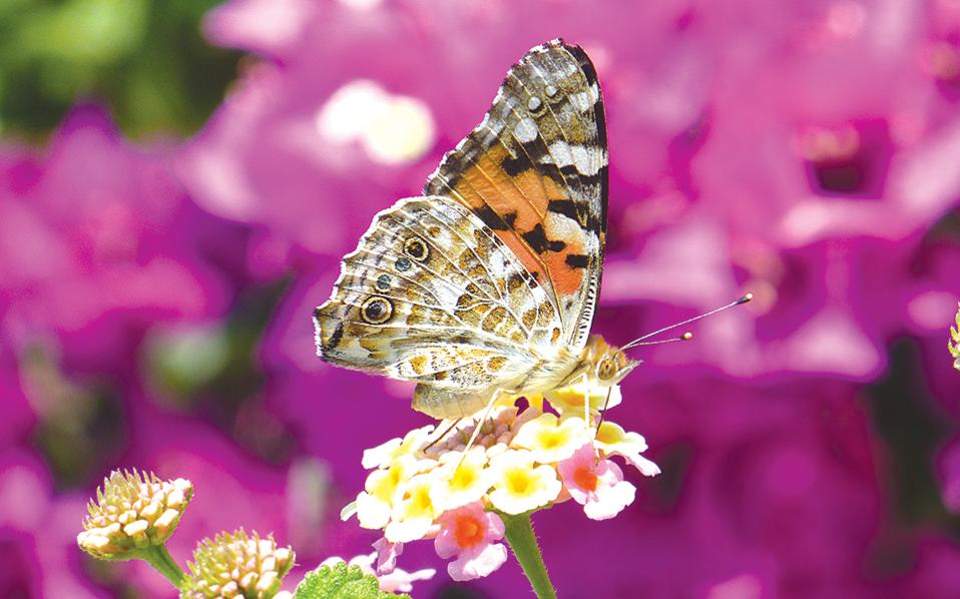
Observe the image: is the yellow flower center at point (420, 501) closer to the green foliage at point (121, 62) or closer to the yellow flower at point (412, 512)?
the yellow flower at point (412, 512)

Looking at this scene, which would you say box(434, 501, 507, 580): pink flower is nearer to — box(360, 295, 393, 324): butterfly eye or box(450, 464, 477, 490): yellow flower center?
box(450, 464, 477, 490): yellow flower center

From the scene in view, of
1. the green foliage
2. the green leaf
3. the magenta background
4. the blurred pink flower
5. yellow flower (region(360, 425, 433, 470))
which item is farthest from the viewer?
the green foliage

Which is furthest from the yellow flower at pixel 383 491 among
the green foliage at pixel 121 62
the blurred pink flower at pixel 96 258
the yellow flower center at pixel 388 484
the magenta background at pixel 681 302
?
the green foliage at pixel 121 62

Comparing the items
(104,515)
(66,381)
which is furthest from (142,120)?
(104,515)

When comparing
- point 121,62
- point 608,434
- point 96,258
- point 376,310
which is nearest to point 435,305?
point 376,310

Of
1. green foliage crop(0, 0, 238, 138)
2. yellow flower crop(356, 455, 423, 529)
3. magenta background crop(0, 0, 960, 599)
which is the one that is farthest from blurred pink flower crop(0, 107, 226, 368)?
yellow flower crop(356, 455, 423, 529)

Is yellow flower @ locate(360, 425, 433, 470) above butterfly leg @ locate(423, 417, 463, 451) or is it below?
below

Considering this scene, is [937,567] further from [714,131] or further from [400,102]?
[400,102]
